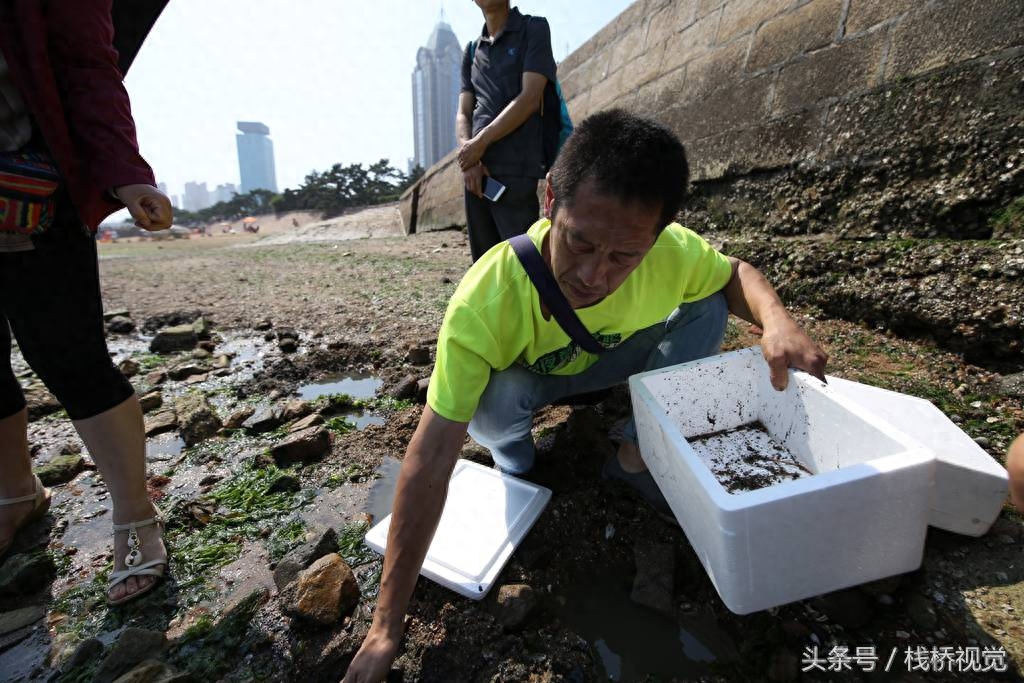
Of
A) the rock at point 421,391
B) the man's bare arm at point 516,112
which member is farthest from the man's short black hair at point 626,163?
the rock at point 421,391

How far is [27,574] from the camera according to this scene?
5.01ft

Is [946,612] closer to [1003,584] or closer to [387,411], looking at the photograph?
[1003,584]

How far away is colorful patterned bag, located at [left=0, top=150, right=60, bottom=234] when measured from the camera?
1147 mm

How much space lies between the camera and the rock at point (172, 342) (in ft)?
11.4

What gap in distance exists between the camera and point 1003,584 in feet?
3.99

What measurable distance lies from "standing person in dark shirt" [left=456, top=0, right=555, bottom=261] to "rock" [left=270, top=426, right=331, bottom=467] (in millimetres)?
1376

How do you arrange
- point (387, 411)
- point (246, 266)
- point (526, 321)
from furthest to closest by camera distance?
1. point (246, 266)
2. point (387, 411)
3. point (526, 321)

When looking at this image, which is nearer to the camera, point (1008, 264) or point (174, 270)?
point (1008, 264)

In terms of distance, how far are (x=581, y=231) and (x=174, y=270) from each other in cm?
744

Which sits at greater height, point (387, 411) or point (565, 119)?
point (565, 119)

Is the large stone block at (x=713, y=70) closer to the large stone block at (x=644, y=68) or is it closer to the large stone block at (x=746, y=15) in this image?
the large stone block at (x=746, y=15)

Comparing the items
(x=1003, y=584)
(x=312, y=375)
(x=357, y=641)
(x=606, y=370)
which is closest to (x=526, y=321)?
(x=606, y=370)

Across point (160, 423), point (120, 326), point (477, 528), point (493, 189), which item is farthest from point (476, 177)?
point (120, 326)

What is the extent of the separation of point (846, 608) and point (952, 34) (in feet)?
7.95
